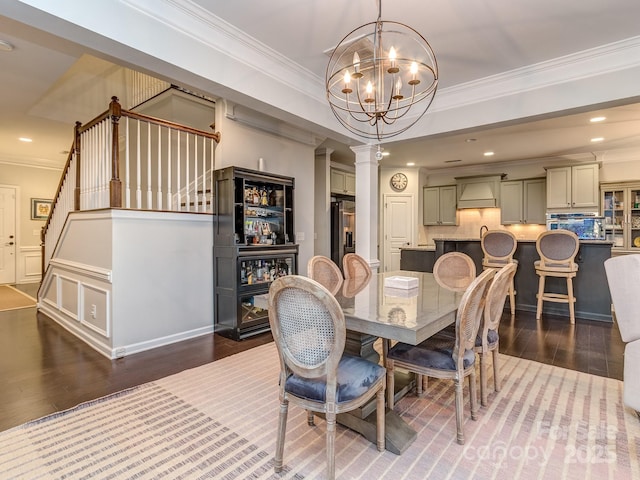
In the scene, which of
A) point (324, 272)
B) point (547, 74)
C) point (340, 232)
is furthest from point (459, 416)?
point (340, 232)

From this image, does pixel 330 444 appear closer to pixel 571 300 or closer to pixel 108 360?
pixel 108 360

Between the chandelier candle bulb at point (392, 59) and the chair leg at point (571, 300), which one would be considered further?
the chair leg at point (571, 300)

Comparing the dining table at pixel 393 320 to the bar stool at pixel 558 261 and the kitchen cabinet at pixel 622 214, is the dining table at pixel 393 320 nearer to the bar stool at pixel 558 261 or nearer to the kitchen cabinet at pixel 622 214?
the bar stool at pixel 558 261

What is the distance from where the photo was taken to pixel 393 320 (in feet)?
5.40

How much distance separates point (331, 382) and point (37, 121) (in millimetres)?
6436

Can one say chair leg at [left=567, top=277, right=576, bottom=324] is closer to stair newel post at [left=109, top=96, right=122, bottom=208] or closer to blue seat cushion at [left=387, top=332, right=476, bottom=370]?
blue seat cushion at [left=387, top=332, right=476, bottom=370]

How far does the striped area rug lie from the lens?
1.67m

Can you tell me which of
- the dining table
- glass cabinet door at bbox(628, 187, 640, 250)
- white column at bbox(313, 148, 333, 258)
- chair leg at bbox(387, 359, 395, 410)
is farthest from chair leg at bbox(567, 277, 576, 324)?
white column at bbox(313, 148, 333, 258)

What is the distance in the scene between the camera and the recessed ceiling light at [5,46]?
9.52 feet

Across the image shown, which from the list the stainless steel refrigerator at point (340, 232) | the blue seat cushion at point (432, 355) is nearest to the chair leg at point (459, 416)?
the blue seat cushion at point (432, 355)

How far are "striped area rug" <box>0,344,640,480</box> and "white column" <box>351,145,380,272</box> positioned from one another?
2.31 m

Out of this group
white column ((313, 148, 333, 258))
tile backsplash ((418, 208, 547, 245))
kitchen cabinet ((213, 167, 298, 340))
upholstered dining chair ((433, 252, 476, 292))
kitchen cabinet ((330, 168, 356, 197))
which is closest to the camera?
upholstered dining chair ((433, 252, 476, 292))

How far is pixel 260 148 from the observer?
4516mm

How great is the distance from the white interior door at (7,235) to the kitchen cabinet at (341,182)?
23.3ft
